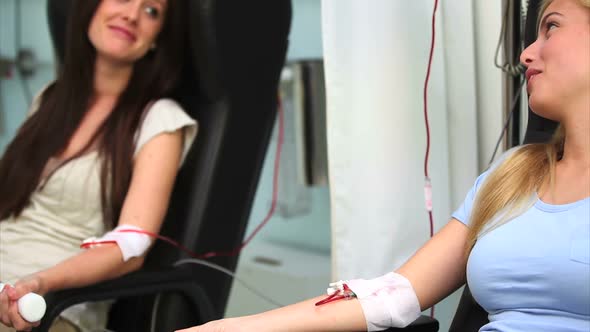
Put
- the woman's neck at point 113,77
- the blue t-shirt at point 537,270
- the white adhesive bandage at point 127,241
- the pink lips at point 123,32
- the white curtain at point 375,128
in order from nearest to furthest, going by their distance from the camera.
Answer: the blue t-shirt at point 537,270 < the white curtain at point 375,128 < the white adhesive bandage at point 127,241 < the pink lips at point 123,32 < the woman's neck at point 113,77

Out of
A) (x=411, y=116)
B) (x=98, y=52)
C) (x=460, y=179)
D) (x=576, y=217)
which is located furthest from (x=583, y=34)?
(x=98, y=52)

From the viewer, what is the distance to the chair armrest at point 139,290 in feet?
4.25

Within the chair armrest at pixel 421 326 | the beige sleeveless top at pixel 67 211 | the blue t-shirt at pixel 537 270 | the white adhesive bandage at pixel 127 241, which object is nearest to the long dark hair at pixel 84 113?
the beige sleeveless top at pixel 67 211

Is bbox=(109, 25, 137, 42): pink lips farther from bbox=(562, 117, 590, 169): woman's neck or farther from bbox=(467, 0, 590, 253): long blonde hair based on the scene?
→ bbox=(562, 117, 590, 169): woman's neck

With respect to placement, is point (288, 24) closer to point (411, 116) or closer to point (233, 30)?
point (233, 30)

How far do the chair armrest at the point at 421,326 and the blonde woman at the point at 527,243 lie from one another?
0.04 feet

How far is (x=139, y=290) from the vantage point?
138 centimetres

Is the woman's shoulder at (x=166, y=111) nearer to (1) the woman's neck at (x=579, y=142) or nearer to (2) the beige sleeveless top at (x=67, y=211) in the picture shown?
(2) the beige sleeveless top at (x=67, y=211)

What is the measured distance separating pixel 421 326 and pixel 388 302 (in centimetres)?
7

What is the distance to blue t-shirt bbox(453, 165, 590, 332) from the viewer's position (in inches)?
38.8

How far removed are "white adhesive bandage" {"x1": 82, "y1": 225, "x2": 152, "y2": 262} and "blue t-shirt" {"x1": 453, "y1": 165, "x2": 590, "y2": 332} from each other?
776 mm

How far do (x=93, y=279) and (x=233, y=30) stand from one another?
2.20 ft

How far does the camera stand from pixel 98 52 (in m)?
1.93

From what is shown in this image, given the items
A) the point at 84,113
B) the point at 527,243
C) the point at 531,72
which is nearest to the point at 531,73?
the point at 531,72
